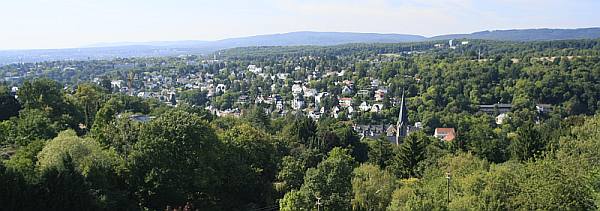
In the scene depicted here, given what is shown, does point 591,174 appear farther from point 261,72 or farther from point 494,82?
point 261,72

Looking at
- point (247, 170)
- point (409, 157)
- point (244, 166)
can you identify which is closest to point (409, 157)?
point (409, 157)

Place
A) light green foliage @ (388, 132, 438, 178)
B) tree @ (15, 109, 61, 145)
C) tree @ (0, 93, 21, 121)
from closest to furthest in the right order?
tree @ (15, 109, 61, 145) → light green foliage @ (388, 132, 438, 178) → tree @ (0, 93, 21, 121)

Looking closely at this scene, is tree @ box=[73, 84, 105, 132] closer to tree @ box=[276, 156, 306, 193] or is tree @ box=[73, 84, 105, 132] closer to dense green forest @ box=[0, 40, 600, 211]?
dense green forest @ box=[0, 40, 600, 211]

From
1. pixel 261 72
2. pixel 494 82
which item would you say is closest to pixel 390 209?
pixel 494 82

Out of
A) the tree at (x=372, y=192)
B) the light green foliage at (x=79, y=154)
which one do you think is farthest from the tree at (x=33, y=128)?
the tree at (x=372, y=192)

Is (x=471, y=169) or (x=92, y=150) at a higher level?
(x=92, y=150)

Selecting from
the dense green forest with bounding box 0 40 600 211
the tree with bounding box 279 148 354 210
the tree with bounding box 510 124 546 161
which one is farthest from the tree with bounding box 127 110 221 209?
the tree with bounding box 510 124 546 161

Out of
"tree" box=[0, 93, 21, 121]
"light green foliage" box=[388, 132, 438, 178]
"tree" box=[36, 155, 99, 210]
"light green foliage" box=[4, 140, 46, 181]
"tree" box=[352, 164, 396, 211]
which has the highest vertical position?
"tree" box=[0, 93, 21, 121]

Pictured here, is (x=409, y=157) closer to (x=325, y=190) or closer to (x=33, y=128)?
(x=325, y=190)

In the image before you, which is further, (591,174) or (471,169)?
(471,169)

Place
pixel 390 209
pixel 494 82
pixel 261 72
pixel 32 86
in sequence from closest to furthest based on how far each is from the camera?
pixel 390 209
pixel 32 86
pixel 494 82
pixel 261 72

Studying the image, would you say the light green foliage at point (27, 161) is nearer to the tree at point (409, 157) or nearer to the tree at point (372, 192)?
the tree at point (372, 192)
